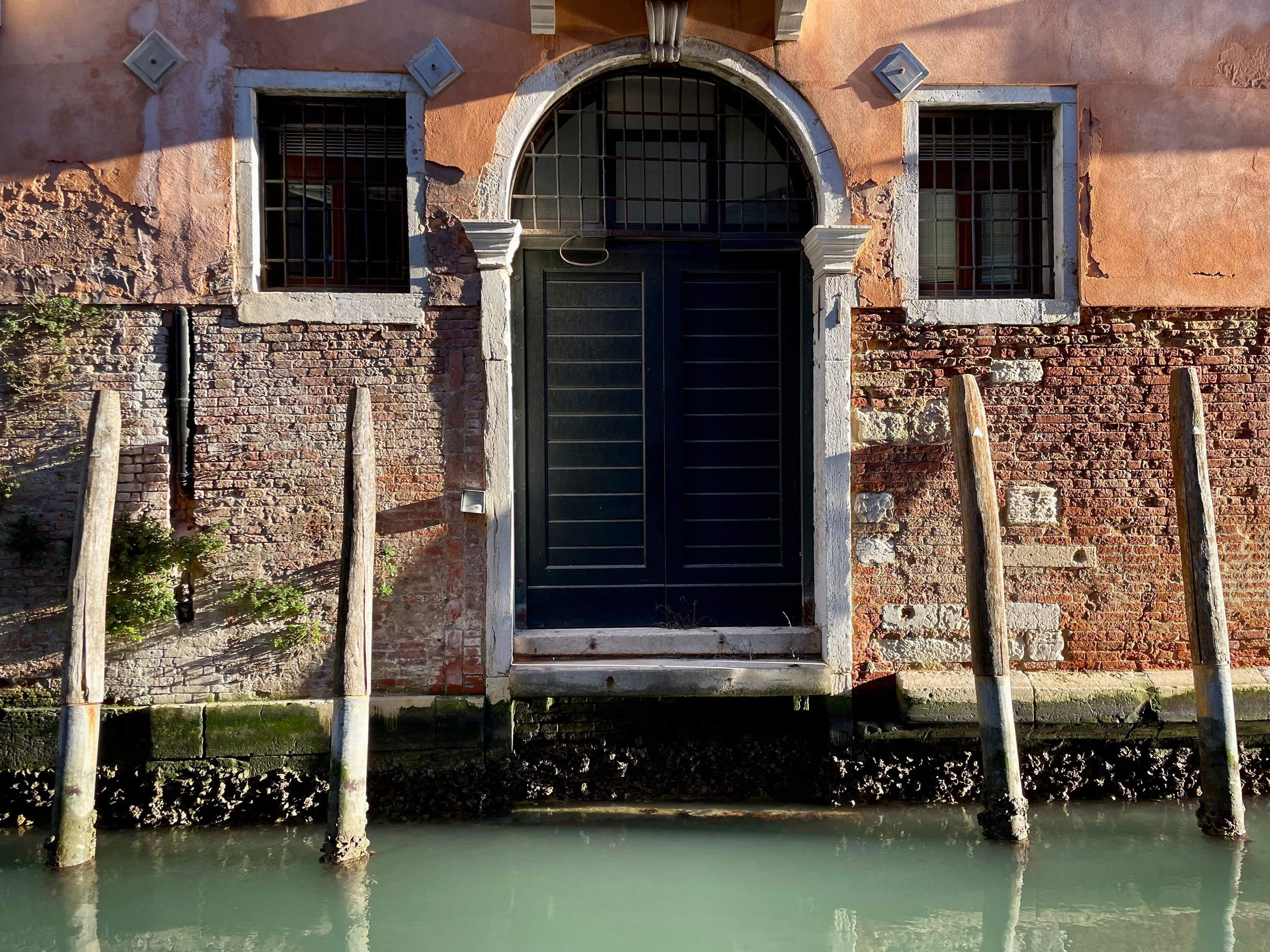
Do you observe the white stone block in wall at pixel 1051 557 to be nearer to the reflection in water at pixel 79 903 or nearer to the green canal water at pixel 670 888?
the green canal water at pixel 670 888

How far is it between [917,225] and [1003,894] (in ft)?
10.2

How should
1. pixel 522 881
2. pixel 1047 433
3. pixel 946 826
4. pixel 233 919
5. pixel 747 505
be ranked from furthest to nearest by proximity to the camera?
pixel 747 505 → pixel 1047 433 → pixel 946 826 → pixel 522 881 → pixel 233 919

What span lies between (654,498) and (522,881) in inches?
79.0

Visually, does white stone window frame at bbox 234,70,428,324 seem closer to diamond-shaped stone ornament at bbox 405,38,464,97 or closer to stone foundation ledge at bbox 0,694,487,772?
diamond-shaped stone ornament at bbox 405,38,464,97

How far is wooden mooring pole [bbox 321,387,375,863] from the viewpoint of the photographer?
4.07 m

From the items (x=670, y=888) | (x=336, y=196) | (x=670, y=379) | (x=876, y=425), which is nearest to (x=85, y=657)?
(x=336, y=196)

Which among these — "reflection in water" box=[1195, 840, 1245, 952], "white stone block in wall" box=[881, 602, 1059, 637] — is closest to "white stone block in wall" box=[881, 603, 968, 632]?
"white stone block in wall" box=[881, 602, 1059, 637]

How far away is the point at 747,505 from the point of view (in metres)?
5.20

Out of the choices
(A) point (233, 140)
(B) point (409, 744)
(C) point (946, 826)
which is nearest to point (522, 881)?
(B) point (409, 744)

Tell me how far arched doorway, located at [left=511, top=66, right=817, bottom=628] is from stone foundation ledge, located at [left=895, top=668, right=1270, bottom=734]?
0.82m

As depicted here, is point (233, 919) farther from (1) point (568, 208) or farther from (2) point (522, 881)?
(1) point (568, 208)

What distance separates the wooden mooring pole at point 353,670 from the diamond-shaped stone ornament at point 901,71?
Result: 3.06 meters

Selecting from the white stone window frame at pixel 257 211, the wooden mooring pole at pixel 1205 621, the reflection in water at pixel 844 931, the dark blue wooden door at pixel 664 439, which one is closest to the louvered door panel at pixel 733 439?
the dark blue wooden door at pixel 664 439

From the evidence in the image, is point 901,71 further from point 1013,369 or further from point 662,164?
point 1013,369
